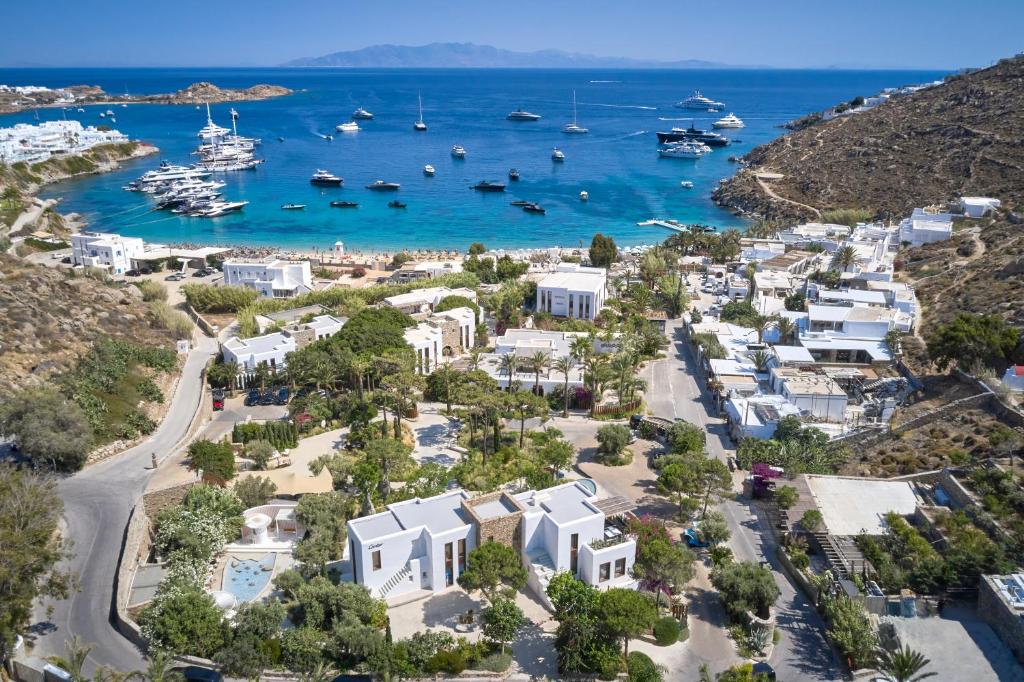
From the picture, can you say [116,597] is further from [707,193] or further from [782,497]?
[707,193]

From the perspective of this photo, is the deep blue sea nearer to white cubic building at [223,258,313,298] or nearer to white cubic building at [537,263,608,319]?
white cubic building at [223,258,313,298]

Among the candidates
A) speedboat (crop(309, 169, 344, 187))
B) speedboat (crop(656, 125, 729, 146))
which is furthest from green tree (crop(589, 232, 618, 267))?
speedboat (crop(656, 125, 729, 146))

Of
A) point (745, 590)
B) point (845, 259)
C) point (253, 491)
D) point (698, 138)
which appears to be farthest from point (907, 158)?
point (253, 491)

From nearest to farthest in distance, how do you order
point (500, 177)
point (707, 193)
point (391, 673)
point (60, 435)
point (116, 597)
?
point (391, 673) → point (116, 597) → point (60, 435) → point (707, 193) → point (500, 177)

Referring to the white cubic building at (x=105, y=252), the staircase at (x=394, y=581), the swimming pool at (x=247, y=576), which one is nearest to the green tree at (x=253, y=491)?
the swimming pool at (x=247, y=576)

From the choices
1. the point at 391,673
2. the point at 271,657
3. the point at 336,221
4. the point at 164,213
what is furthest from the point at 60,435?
the point at 164,213

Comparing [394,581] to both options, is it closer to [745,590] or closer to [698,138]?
[745,590]
